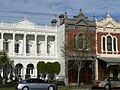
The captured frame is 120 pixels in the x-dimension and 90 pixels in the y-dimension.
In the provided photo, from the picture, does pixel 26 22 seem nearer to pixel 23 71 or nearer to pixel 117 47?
pixel 23 71

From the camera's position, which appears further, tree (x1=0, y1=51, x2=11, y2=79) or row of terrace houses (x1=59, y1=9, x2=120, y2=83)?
row of terrace houses (x1=59, y1=9, x2=120, y2=83)

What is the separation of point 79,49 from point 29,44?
32.8ft

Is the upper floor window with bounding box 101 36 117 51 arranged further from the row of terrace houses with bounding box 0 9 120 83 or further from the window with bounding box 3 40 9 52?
the window with bounding box 3 40 9 52

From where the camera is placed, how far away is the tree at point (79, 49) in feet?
157

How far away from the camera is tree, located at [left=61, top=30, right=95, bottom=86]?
4784cm

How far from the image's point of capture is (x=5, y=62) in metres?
46.9

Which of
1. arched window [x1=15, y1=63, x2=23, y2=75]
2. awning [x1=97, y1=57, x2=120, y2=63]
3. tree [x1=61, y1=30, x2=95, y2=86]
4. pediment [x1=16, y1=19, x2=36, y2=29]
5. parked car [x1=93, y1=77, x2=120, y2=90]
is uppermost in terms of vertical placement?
pediment [x1=16, y1=19, x2=36, y2=29]

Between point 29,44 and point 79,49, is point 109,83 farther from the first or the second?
point 29,44

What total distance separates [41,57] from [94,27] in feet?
35.1

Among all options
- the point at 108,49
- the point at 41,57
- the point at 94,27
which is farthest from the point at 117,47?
the point at 41,57

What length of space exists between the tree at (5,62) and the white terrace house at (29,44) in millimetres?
1217

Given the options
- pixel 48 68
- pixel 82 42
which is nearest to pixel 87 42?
pixel 82 42

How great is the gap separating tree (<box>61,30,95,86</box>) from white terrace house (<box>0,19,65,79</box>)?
7.21 ft

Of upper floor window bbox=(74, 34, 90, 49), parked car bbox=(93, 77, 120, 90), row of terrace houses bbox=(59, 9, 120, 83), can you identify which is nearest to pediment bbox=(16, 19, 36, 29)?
row of terrace houses bbox=(59, 9, 120, 83)
